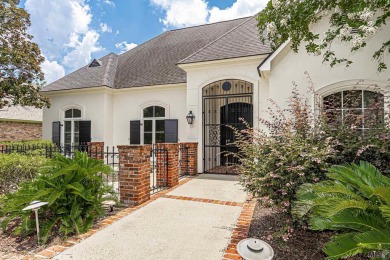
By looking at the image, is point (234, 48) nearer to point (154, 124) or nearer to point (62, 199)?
point (154, 124)

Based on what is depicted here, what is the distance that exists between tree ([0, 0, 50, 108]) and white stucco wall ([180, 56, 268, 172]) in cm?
803

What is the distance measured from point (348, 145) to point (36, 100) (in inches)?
522

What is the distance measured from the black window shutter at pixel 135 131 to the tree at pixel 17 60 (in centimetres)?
484

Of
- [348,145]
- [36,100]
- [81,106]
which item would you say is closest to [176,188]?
[348,145]

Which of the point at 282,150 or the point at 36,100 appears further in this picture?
the point at 36,100

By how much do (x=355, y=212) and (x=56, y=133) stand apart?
13.5 metres

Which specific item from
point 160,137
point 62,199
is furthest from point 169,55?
point 62,199

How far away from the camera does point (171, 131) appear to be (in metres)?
10.2

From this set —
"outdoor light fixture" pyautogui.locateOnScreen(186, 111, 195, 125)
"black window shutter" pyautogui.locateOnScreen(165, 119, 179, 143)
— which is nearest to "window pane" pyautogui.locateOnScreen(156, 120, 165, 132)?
"black window shutter" pyautogui.locateOnScreen(165, 119, 179, 143)

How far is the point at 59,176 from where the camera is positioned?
13.7 ft

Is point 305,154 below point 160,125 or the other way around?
below

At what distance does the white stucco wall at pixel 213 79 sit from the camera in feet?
27.2

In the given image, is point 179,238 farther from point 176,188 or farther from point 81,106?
point 81,106

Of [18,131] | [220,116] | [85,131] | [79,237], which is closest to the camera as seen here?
[79,237]
